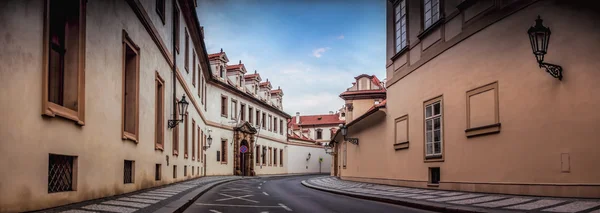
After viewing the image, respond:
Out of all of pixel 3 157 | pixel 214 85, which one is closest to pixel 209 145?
pixel 214 85

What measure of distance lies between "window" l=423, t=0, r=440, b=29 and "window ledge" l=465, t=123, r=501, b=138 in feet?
13.3

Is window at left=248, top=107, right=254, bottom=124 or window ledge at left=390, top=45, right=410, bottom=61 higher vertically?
window ledge at left=390, top=45, right=410, bottom=61

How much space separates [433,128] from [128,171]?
372 inches

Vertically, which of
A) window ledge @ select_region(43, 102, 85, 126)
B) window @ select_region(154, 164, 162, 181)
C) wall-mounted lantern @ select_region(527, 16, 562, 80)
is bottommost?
window @ select_region(154, 164, 162, 181)

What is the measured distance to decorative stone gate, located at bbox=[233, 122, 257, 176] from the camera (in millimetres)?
45281

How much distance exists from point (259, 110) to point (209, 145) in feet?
52.3

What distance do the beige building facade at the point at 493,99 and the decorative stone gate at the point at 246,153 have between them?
25.5 m

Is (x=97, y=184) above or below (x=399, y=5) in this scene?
below

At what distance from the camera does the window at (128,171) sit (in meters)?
13.1

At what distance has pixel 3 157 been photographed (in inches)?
273

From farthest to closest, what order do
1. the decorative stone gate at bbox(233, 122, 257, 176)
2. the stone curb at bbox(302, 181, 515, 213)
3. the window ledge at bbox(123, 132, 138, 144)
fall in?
the decorative stone gate at bbox(233, 122, 257, 176) < the window ledge at bbox(123, 132, 138, 144) < the stone curb at bbox(302, 181, 515, 213)

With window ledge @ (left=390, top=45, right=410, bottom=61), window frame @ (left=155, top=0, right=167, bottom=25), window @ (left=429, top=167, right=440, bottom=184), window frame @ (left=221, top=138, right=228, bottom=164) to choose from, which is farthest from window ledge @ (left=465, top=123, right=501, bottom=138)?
window frame @ (left=221, top=138, right=228, bottom=164)

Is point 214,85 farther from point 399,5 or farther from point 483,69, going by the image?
point 483,69

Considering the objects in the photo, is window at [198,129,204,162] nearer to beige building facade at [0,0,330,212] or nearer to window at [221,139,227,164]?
beige building facade at [0,0,330,212]
